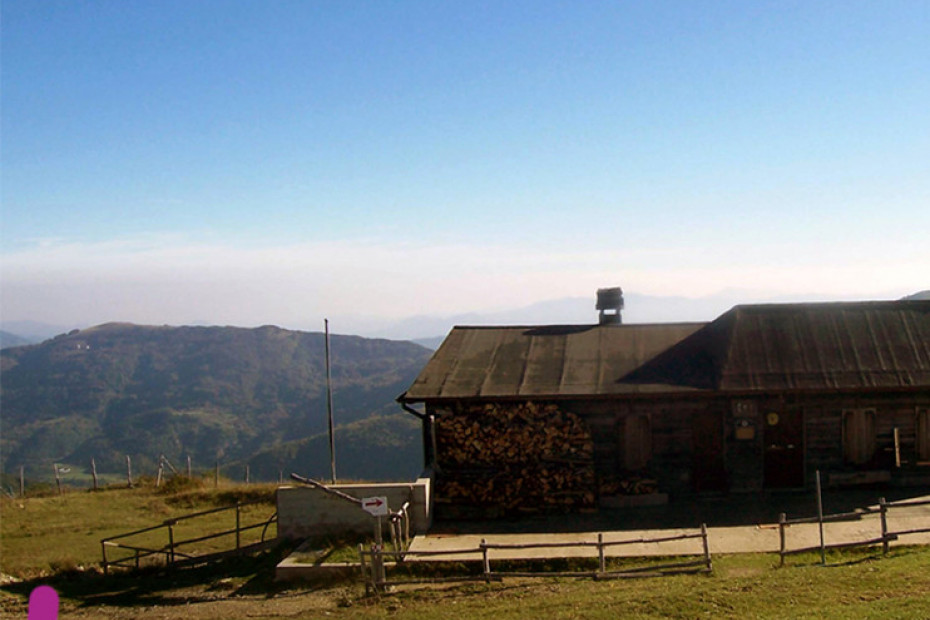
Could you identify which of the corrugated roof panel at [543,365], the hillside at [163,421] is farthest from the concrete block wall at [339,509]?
the hillside at [163,421]

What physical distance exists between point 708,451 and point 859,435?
11.2 ft

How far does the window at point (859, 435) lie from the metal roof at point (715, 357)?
88 centimetres

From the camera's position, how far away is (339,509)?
17016 millimetres

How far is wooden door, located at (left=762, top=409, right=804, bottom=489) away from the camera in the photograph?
1831 cm

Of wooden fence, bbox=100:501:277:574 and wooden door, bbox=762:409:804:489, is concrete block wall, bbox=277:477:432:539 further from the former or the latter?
wooden door, bbox=762:409:804:489

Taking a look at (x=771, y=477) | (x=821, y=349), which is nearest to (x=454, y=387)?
(x=771, y=477)

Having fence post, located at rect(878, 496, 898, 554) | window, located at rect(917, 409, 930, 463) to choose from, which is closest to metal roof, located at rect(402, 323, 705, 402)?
fence post, located at rect(878, 496, 898, 554)

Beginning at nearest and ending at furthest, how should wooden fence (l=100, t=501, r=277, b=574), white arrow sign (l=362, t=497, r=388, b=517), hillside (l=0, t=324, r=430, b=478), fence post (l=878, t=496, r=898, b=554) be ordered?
fence post (l=878, t=496, r=898, b=554)
white arrow sign (l=362, t=497, r=388, b=517)
wooden fence (l=100, t=501, r=277, b=574)
hillside (l=0, t=324, r=430, b=478)

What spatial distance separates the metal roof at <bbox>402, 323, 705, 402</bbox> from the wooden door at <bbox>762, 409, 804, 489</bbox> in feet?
9.94

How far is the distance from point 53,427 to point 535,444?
170514mm

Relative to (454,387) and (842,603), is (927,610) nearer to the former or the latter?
(842,603)

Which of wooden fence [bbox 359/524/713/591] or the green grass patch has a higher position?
wooden fence [bbox 359/524/713/591]

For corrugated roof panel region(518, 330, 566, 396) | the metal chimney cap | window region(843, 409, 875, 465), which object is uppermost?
the metal chimney cap

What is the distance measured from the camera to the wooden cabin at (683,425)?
58.8 feet
